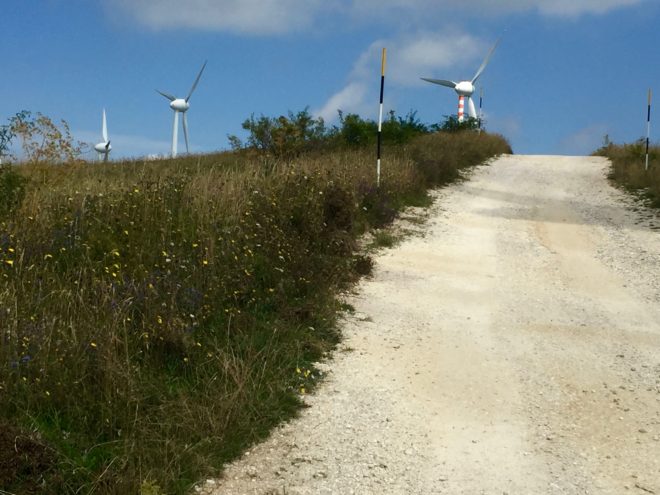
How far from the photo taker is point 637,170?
2158 centimetres

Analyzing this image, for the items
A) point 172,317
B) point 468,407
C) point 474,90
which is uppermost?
point 474,90

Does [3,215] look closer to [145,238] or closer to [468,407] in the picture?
[145,238]

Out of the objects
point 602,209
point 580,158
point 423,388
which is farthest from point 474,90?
point 423,388

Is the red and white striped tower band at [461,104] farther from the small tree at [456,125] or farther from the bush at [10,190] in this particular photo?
the bush at [10,190]

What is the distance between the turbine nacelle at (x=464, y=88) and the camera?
42.6 m

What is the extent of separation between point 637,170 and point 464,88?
73.3ft

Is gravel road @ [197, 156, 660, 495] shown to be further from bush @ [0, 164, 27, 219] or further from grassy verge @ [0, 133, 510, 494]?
bush @ [0, 164, 27, 219]

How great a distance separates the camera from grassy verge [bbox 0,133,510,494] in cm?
466

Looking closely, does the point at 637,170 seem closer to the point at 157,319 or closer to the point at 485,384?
the point at 485,384

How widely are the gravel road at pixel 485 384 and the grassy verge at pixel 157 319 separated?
0.35m

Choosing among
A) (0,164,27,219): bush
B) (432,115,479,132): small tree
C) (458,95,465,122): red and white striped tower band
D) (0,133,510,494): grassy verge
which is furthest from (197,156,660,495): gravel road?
(458,95,465,122): red and white striped tower band

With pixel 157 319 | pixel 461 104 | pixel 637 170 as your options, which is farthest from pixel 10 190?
pixel 461 104

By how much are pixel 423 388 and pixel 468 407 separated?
47cm

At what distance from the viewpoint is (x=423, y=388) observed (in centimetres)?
627
